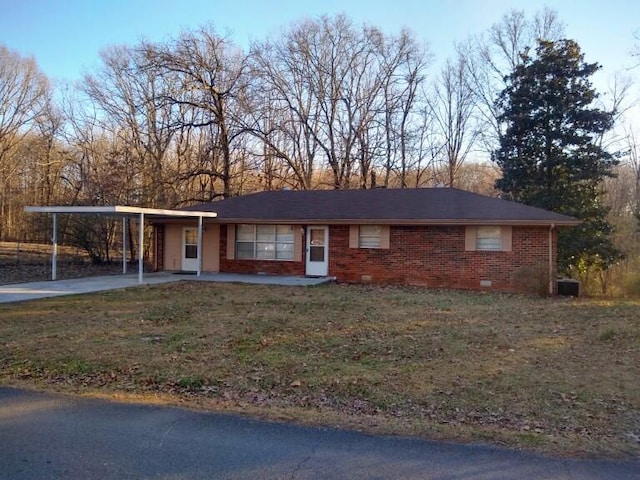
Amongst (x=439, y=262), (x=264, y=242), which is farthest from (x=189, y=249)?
(x=439, y=262)

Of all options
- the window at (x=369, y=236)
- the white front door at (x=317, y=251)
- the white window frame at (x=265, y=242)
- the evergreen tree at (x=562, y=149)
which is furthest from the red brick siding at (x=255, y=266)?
the evergreen tree at (x=562, y=149)

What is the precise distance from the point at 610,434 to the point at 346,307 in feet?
23.8

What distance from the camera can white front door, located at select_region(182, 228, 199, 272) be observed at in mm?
20312

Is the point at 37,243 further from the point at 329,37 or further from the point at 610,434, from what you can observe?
the point at 610,434

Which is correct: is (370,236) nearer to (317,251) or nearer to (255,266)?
(317,251)

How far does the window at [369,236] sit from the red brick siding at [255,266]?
2.36 metres

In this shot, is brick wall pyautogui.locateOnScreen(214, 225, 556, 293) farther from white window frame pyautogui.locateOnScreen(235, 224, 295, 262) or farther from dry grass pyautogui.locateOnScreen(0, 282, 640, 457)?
dry grass pyautogui.locateOnScreen(0, 282, 640, 457)

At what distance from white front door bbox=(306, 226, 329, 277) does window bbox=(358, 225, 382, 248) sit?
1.26 metres

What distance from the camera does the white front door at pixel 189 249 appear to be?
20.3 meters

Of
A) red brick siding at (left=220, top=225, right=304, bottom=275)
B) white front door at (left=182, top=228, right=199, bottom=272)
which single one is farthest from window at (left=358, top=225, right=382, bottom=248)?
white front door at (left=182, top=228, right=199, bottom=272)

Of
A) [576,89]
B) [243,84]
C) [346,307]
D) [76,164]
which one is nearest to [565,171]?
[576,89]

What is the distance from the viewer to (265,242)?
19.5 metres

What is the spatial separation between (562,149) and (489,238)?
856cm

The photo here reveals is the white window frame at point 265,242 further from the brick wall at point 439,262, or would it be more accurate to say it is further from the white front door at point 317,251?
the white front door at point 317,251
